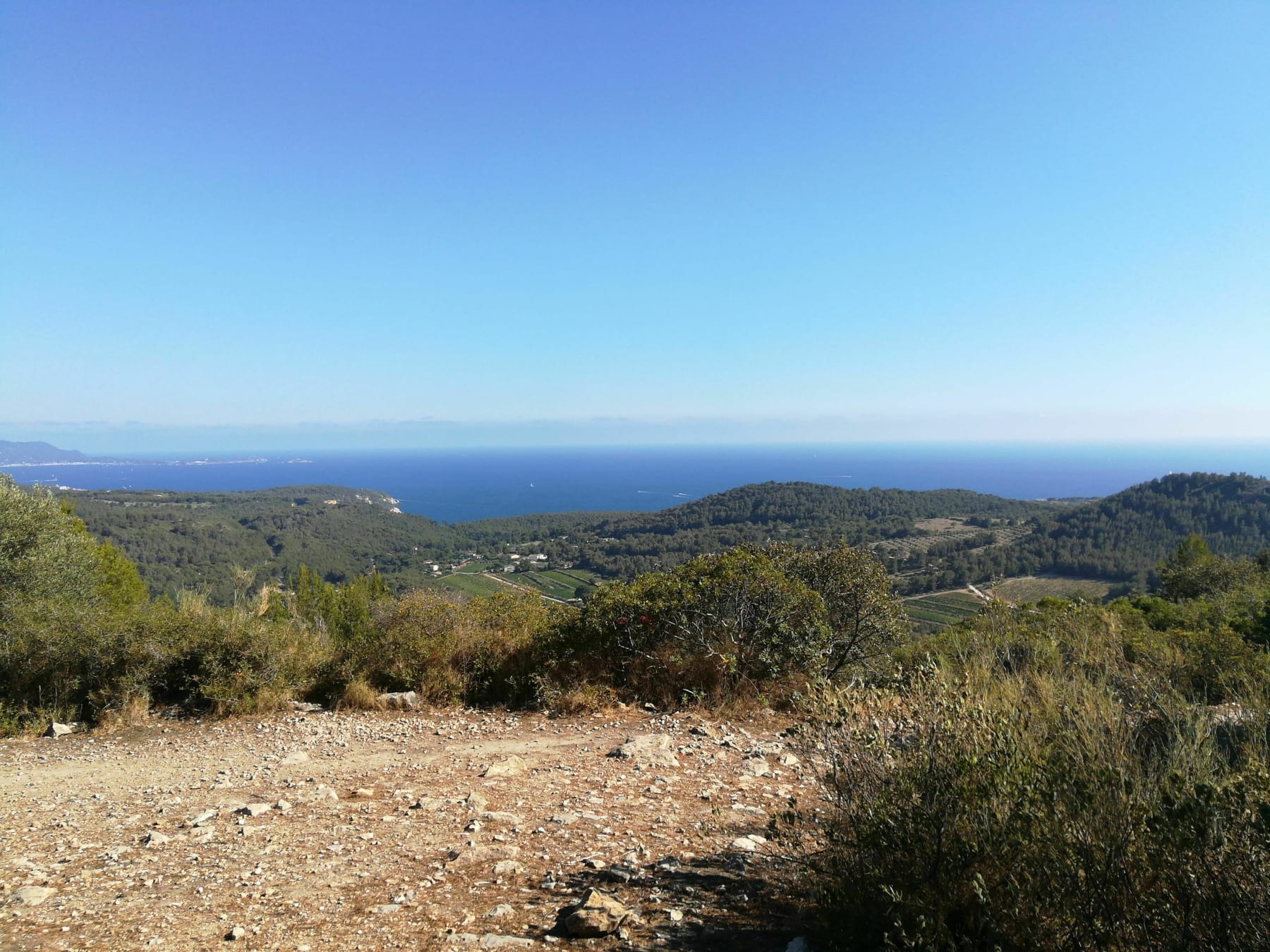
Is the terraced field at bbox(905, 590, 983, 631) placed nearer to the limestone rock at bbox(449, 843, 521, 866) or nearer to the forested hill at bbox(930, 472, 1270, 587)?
the forested hill at bbox(930, 472, 1270, 587)

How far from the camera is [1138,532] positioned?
5997 centimetres

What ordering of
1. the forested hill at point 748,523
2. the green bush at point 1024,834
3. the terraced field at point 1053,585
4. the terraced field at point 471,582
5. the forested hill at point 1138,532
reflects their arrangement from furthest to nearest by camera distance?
the forested hill at point 748,523, the terraced field at point 471,582, the forested hill at point 1138,532, the terraced field at point 1053,585, the green bush at point 1024,834

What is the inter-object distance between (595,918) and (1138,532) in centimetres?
7723

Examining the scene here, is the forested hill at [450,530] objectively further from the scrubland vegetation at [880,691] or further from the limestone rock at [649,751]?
the limestone rock at [649,751]

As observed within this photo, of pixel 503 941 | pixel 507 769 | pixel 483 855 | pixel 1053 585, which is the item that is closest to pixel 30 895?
pixel 483 855

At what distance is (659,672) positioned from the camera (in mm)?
7801

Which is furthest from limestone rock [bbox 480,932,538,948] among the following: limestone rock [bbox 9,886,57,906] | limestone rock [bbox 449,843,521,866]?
limestone rock [bbox 9,886,57,906]

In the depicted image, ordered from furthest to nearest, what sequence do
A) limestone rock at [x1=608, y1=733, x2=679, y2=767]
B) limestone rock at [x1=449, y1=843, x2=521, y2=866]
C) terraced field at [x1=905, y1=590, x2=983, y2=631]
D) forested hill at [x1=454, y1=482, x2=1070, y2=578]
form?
forested hill at [x1=454, y1=482, x2=1070, y2=578], terraced field at [x1=905, y1=590, x2=983, y2=631], limestone rock at [x1=608, y1=733, x2=679, y2=767], limestone rock at [x1=449, y1=843, x2=521, y2=866]

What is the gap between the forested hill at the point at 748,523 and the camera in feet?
217

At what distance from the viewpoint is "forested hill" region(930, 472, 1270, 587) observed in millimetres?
52844

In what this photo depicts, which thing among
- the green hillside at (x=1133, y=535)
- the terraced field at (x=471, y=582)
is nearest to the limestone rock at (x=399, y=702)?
the terraced field at (x=471, y=582)

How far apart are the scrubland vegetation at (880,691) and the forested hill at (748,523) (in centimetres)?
4762

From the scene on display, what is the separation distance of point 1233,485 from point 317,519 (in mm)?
118113

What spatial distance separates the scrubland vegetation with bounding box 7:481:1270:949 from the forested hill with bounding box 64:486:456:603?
3805 cm
